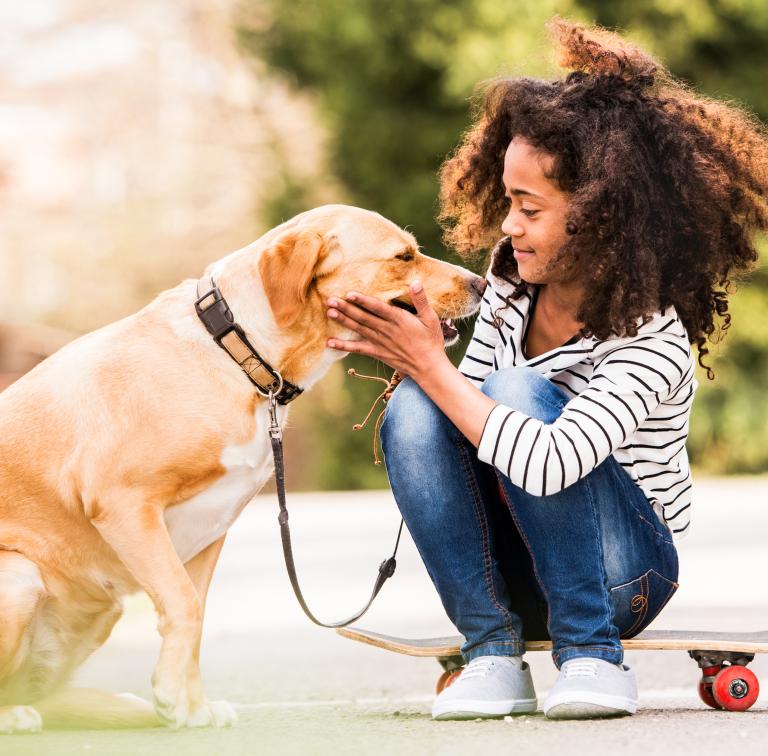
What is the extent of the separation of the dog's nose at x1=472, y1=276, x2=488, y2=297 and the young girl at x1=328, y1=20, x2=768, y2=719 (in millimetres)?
228

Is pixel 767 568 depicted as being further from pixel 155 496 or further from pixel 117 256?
pixel 117 256

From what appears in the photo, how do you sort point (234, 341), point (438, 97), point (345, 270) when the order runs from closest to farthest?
point (234, 341), point (345, 270), point (438, 97)

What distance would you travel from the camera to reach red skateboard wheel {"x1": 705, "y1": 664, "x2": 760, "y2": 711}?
3.07 meters

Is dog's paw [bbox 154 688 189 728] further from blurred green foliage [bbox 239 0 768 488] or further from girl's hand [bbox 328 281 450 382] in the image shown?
blurred green foliage [bbox 239 0 768 488]

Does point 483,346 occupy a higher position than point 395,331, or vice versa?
point 483,346

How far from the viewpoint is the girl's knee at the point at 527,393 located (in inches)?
121

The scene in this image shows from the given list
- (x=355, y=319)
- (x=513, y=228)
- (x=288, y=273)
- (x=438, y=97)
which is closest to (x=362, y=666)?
(x=355, y=319)

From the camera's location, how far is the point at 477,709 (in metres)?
2.97

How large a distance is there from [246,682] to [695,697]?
4.96 feet

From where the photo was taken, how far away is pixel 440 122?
45.1 feet

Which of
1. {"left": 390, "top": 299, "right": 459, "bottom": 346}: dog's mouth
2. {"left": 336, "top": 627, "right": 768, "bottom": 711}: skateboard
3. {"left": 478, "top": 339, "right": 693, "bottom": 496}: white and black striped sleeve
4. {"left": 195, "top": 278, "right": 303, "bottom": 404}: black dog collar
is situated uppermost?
{"left": 390, "top": 299, "right": 459, "bottom": 346}: dog's mouth

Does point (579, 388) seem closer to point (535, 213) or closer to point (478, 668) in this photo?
point (535, 213)

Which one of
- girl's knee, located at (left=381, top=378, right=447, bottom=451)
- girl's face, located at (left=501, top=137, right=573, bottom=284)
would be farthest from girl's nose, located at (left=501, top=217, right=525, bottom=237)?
girl's knee, located at (left=381, top=378, right=447, bottom=451)

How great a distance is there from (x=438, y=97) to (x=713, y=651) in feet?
37.3
